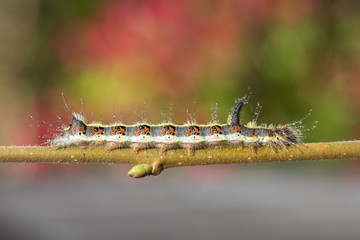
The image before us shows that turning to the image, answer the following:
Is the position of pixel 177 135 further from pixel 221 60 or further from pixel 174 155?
pixel 221 60

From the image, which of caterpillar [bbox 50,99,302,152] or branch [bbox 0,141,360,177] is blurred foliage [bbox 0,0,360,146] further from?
branch [bbox 0,141,360,177]

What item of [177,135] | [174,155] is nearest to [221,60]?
[177,135]

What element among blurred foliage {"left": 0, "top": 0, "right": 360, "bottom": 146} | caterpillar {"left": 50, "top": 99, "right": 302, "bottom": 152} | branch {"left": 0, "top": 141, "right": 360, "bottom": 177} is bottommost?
branch {"left": 0, "top": 141, "right": 360, "bottom": 177}

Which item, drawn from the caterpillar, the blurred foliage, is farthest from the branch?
the blurred foliage

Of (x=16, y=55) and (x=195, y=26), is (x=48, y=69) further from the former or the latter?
(x=195, y=26)

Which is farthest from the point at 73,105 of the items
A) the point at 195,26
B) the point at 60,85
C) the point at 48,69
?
the point at 195,26

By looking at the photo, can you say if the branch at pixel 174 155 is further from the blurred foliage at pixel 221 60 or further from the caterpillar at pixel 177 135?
the blurred foliage at pixel 221 60

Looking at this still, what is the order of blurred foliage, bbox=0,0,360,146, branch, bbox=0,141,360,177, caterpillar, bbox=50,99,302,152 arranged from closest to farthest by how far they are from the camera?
branch, bbox=0,141,360,177 < caterpillar, bbox=50,99,302,152 < blurred foliage, bbox=0,0,360,146
